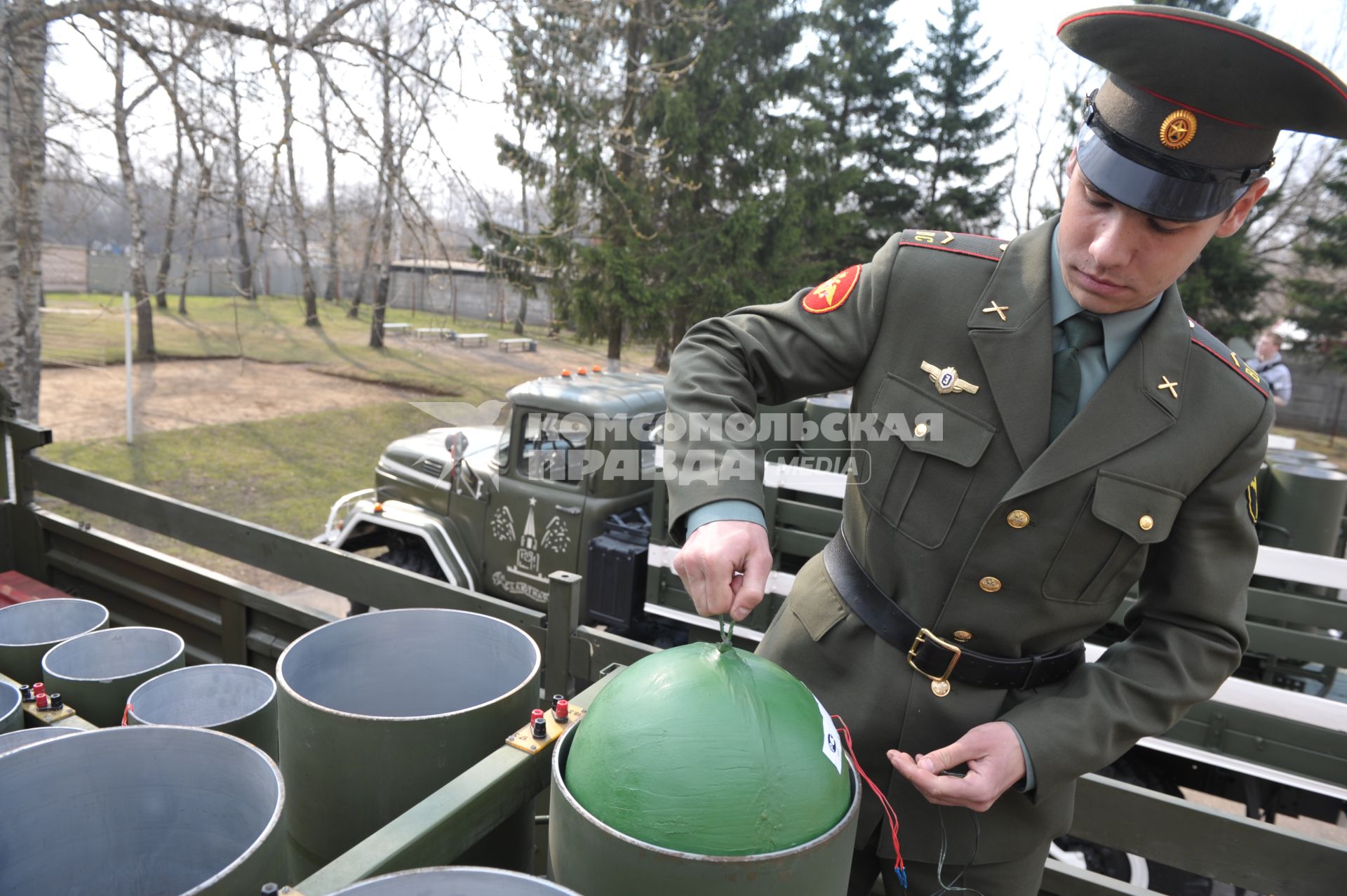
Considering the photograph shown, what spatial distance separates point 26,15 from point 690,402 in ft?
22.1

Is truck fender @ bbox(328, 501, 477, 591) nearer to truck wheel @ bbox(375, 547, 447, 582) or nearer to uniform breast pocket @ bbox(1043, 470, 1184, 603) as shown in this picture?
truck wheel @ bbox(375, 547, 447, 582)

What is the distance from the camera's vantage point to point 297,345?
2298 cm

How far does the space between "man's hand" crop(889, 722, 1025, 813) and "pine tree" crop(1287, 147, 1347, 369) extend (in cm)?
2257

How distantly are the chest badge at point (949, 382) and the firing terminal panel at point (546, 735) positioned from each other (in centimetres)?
87

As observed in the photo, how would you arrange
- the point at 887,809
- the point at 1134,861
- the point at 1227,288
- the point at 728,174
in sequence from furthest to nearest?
the point at 1227,288, the point at 728,174, the point at 1134,861, the point at 887,809

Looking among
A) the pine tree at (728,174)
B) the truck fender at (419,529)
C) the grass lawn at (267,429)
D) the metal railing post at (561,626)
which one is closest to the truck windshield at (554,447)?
the truck fender at (419,529)

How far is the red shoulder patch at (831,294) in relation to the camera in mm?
1629

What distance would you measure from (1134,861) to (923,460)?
3.07m

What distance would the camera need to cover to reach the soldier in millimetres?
1317

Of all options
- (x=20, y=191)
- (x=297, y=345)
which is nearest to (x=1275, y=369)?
(x=20, y=191)

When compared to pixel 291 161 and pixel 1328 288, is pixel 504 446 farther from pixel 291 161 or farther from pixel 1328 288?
pixel 1328 288

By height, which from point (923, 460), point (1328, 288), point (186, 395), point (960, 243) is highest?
point (1328, 288)

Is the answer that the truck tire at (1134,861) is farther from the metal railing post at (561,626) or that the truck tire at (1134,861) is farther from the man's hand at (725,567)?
the man's hand at (725,567)

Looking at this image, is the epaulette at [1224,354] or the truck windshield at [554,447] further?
the truck windshield at [554,447]
